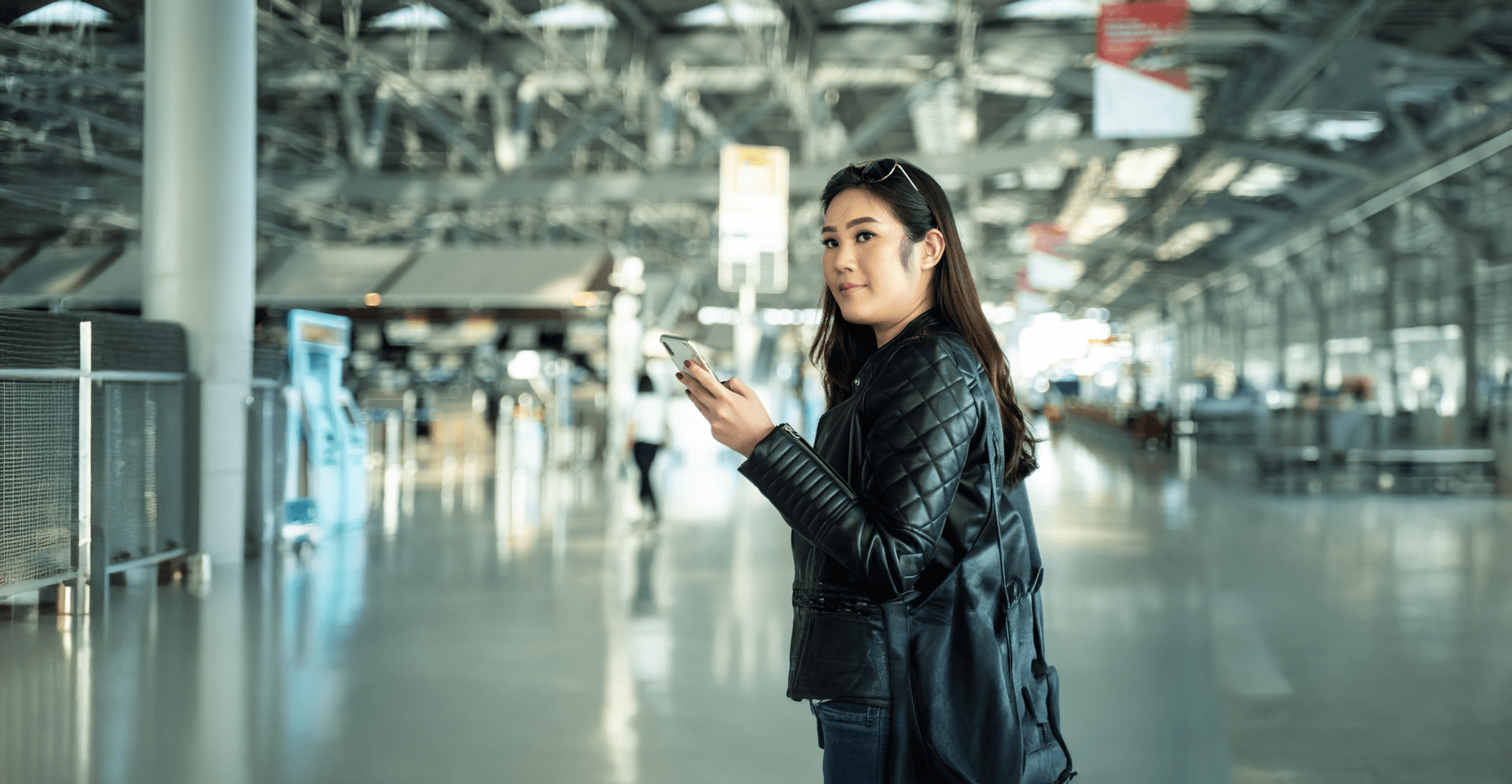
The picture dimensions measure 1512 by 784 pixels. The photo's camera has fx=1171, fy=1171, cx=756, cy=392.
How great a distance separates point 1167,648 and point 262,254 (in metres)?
19.2

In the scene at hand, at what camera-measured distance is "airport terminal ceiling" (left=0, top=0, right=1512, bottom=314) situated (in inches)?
690

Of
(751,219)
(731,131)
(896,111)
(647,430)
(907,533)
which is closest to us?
(907,533)

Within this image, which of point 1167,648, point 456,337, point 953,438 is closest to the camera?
point 953,438

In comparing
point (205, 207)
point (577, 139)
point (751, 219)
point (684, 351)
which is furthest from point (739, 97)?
point (684, 351)

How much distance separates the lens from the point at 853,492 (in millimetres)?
1717

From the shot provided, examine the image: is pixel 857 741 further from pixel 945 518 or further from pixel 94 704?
pixel 94 704

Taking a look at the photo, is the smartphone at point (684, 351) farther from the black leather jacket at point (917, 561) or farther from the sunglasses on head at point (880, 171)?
the sunglasses on head at point (880, 171)

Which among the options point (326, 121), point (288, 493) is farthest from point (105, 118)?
point (288, 493)

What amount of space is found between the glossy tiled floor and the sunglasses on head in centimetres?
254

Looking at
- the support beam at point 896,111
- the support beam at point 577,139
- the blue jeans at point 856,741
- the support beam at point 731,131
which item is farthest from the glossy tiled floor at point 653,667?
the support beam at point 731,131

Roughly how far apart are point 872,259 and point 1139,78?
9.49 m

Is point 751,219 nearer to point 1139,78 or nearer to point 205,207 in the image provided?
point 1139,78

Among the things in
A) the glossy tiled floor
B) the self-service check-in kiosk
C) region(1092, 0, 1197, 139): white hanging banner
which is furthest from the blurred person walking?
region(1092, 0, 1197, 139): white hanging banner

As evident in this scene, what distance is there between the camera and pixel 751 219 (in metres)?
15.3
